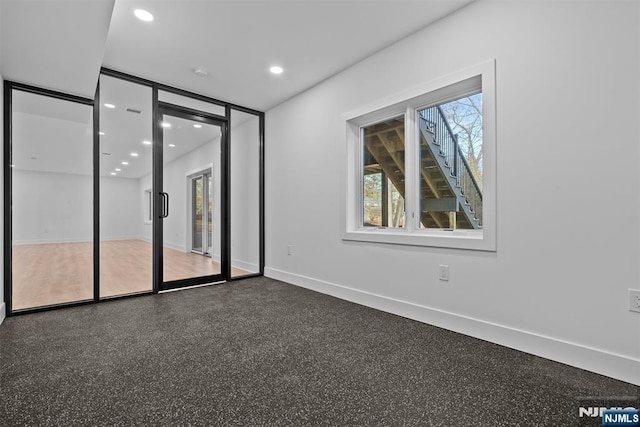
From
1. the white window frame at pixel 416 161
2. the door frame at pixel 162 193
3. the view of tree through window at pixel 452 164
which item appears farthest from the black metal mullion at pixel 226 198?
the view of tree through window at pixel 452 164

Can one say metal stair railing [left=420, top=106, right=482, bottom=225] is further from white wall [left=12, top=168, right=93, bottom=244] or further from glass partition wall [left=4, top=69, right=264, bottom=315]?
white wall [left=12, top=168, right=93, bottom=244]

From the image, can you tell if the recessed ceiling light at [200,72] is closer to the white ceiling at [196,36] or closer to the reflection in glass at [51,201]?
the white ceiling at [196,36]

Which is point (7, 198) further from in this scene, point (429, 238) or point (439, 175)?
point (439, 175)

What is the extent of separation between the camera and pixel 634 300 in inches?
67.6

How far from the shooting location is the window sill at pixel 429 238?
7.79 feet

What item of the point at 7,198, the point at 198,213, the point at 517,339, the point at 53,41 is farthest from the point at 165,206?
the point at 517,339

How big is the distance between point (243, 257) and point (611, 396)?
4428 millimetres

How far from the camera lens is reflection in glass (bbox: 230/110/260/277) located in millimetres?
4805

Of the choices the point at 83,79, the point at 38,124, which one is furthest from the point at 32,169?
the point at 83,79

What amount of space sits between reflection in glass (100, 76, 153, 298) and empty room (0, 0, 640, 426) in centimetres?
3

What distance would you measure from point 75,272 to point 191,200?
1.99m

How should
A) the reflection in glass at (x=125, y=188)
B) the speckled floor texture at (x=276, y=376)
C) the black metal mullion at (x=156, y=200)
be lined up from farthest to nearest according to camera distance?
the black metal mullion at (x=156, y=200)
the reflection in glass at (x=125, y=188)
the speckled floor texture at (x=276, y=376)

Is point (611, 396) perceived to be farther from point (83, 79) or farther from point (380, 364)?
point (83, 79)

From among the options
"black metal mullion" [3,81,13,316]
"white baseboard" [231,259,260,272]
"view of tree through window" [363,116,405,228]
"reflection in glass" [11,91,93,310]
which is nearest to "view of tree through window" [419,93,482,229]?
"view of tree through window" [363,116,405,228]
